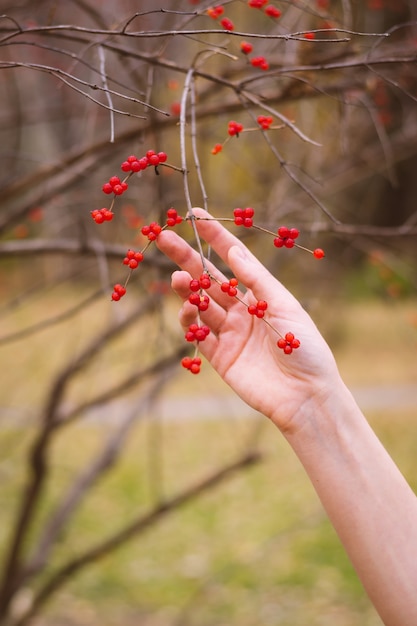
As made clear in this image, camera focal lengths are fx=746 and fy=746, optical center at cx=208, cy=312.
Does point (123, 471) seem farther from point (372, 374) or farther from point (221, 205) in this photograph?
point (372, 374)

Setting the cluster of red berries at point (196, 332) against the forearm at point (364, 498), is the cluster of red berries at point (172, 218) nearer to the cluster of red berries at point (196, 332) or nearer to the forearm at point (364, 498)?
the cluster of red berries at point (196, 332)

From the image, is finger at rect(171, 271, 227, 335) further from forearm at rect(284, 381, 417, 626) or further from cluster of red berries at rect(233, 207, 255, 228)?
forearm at rect(284, 381, 417, 626)

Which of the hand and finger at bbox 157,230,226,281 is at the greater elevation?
finger at bbox 157,230,226,281

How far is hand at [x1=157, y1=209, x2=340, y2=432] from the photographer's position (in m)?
1.46

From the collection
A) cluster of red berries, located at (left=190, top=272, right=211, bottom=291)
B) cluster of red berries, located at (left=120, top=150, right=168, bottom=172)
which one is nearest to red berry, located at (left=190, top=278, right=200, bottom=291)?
cluster of red berries, located at (left=190, top=272, right=211, bottom=291)

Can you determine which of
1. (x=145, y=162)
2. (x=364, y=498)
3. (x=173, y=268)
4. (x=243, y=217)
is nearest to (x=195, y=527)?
(x=173, y=268)

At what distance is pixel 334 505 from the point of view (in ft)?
4.92

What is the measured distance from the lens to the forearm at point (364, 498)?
1.46 meters

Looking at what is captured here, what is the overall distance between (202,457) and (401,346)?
532 centimetres

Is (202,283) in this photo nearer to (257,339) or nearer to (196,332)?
(196,332)

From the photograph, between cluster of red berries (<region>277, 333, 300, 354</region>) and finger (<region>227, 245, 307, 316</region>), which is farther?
finger (<region>227, 245, 307, 316</region>)

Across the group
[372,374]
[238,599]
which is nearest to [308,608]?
[238,599]

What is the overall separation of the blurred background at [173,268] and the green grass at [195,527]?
0.02 m

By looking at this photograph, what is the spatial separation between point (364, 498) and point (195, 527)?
5.05 meters
